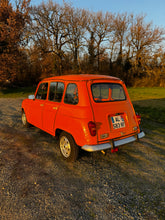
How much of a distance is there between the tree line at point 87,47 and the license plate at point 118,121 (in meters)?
18.8

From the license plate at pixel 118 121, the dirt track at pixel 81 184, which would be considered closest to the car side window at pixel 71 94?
the license plate at pixel 118 121

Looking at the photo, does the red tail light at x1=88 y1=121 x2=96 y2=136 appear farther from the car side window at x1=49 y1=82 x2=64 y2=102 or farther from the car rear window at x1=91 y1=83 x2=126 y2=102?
the car side window at x1=49 y1=82 x2=64 y2=102

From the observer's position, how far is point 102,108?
3.18m

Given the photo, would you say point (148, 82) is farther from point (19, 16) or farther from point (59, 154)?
point (59, 154)

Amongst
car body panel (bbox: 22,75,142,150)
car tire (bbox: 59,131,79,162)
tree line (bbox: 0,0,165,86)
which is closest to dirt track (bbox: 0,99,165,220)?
car tire (bbox: 59,131,79,162)

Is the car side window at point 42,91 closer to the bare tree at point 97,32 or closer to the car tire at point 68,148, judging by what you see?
the car tire at point 68,148

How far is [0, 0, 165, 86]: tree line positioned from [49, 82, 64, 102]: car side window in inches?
674

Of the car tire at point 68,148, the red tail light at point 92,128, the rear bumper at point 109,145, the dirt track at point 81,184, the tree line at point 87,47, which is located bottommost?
the dirt track at point 81,184

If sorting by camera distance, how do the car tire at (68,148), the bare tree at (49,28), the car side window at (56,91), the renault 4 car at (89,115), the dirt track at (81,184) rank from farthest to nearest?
the bare tree at (49,28), the car side window at (56,91), the car tire at (68,148), the renault 4 car at (89,115), the dirt track at (81,184)

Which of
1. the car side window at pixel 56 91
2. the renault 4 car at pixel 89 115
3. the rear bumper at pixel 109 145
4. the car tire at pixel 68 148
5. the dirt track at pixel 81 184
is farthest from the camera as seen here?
the car side window at pixel 56 91

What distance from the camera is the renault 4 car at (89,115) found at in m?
2.98

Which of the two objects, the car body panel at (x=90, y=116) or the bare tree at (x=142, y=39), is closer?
the car body panel at (x=90, y=116)

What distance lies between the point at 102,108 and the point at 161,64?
2758 cm

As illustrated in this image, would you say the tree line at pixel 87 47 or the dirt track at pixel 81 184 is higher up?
the tree line at pixel 87 47
